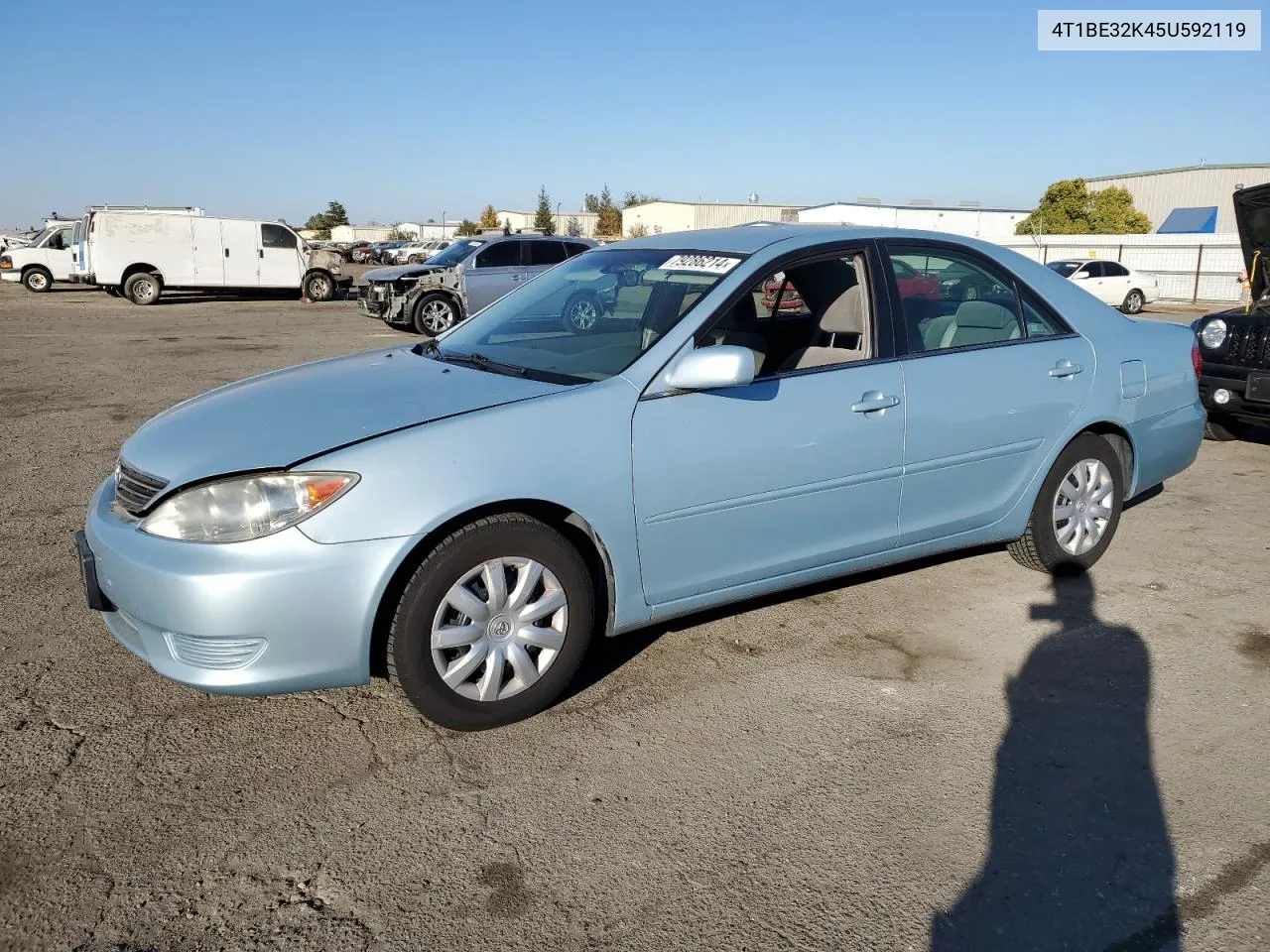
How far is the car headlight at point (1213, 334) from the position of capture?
25.7 feet

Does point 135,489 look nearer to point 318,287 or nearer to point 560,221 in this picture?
point 318,287

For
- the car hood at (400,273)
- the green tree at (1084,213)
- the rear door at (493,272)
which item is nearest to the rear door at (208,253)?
the car hood at (400,273)

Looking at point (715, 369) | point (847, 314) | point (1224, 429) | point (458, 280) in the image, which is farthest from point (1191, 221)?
point (715, 369)

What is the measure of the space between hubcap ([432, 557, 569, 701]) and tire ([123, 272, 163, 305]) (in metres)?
24.1

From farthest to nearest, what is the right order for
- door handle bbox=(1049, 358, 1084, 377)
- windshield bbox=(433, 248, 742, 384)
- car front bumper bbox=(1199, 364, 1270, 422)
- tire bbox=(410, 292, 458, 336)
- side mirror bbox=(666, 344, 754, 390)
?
tire bbox=(410, 292, 458, 336) → car front bumper bbox=(1199, 364, 1270, 422) → door handle bbox=(1049, 358, 1084, 377) → windshield bbox=(433, 248, 742, 384) → side mirror bbox=(666, 344, 754, 390)

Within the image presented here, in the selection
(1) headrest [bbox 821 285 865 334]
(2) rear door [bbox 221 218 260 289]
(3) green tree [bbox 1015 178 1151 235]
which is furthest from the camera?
(3) green tree [bbox 1015 178 1151 235]

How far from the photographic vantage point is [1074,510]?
4.78 m

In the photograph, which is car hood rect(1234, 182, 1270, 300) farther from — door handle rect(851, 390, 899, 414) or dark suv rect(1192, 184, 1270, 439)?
door handle rect(851, 390, 899, 414)

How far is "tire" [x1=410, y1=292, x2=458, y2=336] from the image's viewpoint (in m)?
16.8

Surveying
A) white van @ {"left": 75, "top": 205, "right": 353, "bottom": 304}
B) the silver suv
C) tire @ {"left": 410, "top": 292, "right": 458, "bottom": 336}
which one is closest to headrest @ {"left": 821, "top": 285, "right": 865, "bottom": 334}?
the silver suv

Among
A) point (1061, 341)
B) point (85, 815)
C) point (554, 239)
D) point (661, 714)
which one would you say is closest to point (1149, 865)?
point (661, 714)

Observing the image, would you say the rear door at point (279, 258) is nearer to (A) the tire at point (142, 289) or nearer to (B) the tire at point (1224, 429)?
(A) the tire at point (142, 289)

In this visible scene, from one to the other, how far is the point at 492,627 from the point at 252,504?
0.82 metres

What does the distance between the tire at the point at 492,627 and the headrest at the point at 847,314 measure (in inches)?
65.8
